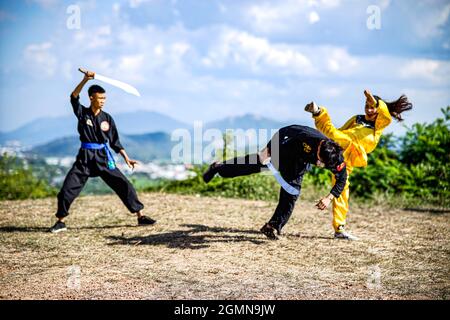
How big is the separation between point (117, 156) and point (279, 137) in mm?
2424

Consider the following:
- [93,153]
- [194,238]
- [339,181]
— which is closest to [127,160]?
[93,153]

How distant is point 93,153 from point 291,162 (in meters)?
2.64

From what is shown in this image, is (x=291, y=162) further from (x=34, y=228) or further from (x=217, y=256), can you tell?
(x=34, y=228)

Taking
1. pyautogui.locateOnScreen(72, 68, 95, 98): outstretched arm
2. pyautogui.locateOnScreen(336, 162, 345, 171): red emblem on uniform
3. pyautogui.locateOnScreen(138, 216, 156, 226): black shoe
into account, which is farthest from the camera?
pyautogui.locateOnScreen(138, 216, 156, 226): black shoe

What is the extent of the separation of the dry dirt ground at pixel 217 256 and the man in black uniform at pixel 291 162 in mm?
575

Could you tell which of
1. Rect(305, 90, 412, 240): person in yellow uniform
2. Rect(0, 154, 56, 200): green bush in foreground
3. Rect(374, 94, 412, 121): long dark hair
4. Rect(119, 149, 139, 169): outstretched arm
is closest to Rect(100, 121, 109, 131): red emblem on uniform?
Rect(119, 149, 139, 169): outstretched arm

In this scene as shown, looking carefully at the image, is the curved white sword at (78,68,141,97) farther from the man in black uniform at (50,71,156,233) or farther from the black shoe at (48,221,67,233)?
the black shoe at (48,221,67,233)

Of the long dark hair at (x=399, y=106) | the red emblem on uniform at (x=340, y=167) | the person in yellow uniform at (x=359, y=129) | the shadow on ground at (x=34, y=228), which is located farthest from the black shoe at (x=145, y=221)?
the long dark hair at (x=399, y=106)

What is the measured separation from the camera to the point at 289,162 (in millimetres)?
6520

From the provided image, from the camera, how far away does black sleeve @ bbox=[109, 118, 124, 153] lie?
735 cm

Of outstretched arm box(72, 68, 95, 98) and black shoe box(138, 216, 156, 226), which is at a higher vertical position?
outstretched arm box(72, 68, 95, 98)

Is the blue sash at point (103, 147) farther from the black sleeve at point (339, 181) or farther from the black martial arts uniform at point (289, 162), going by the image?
the black sleeve at point (339, 181)
